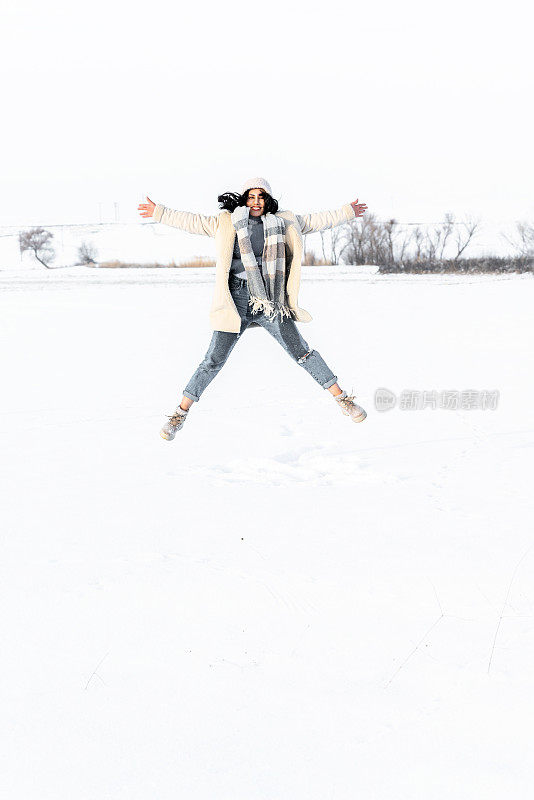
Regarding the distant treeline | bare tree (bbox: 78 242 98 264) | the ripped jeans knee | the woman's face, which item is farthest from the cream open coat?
bare tree (bbox: 78 242 98 264)

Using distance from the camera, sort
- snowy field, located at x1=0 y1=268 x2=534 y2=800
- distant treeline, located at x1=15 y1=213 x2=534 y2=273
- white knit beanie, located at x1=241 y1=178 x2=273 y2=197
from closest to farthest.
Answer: snowy field, located at x1=0 y1=268 x2=534 y2=800
white knit beanie, located at x1=241 y1=178 x2=273 y2=197
distant treeline, located at x1=15 y1=213 x2=534 y2=273

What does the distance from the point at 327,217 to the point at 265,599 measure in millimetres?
2706

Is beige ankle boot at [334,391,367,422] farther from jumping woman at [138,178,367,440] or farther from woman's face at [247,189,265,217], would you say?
woman's face at [247,189,265,217]

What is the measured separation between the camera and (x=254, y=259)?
463 cm

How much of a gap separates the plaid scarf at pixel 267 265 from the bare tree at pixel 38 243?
2607 cm

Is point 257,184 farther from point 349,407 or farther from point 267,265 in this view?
point 349,407

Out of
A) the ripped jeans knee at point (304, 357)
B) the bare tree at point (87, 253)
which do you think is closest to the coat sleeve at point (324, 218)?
the ripped jeans knee at point (304, 357)

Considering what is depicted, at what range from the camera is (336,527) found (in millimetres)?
4105

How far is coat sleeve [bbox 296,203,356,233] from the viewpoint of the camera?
4879mm

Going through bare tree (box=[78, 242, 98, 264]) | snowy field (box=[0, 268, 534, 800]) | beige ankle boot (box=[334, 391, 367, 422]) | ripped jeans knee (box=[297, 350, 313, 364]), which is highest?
bare tree (box=[78, 242, 98, 264])

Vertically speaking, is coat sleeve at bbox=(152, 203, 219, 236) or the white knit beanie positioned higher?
the white knit beanie

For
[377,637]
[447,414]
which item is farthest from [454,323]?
Answer: [377,637]

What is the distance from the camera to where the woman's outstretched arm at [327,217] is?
4883 mm

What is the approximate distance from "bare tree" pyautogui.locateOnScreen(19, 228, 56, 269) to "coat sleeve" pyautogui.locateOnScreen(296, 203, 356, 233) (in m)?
26.0
